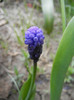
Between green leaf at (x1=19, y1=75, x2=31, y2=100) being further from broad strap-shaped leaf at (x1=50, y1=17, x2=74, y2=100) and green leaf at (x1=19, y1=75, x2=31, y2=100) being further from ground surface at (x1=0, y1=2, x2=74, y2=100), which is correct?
ground surface at (x1=0, y1=2, x2=74, y2=100)

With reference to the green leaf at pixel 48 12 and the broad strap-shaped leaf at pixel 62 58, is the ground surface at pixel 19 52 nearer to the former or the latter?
the green leaf at pixel 48 12

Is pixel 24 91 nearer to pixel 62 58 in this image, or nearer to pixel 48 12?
pixel 62 58

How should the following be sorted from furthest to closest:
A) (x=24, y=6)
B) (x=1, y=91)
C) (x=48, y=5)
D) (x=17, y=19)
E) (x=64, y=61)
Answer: (x=24, y=6) → (x=17, y=19) → (x=48, y=5) → (x=1, y=91) → (x=64, y=61)

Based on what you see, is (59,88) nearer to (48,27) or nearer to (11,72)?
(11,72)

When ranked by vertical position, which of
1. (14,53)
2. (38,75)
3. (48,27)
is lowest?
(38,75)

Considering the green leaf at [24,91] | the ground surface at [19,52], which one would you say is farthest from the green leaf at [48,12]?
the green leaf at [24,91]

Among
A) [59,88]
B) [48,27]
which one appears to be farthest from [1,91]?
[48,27]

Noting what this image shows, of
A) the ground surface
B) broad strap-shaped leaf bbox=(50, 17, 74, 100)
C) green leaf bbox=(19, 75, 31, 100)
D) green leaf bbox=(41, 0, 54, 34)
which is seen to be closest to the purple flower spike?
broad strap-shaped leaf bbox=(50, 17, 74, 100)

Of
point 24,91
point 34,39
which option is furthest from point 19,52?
point 34,39
